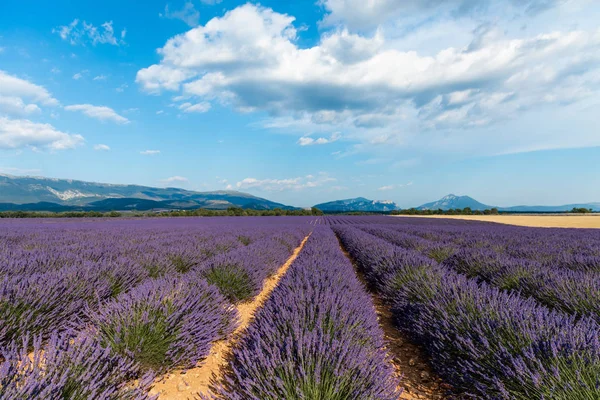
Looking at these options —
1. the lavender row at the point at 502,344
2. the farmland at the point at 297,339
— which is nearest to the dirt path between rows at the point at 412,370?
the farmland at the point at 297,339

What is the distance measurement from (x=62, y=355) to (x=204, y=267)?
2.67 metres

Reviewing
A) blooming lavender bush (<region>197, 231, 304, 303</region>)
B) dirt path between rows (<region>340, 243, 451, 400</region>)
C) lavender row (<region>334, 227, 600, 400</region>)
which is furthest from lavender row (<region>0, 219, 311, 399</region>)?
lavender row (<region>334, 227, 600, 400</region>)

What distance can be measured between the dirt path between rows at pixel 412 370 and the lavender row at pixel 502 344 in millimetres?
123

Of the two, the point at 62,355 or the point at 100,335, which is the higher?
the point at 62,355

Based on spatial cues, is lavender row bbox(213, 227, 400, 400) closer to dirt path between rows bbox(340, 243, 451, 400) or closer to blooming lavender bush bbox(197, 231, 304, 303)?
dirt path between rows bbox(340, 243, 451, 400)

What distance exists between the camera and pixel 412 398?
6.41 ft

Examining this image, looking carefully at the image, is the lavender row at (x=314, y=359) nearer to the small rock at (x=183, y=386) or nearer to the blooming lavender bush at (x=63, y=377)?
the small rock at (x=183, y=386)

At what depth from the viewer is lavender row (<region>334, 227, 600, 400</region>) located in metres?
1.44

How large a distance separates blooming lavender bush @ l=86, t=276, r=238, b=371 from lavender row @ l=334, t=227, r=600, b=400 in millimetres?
2056

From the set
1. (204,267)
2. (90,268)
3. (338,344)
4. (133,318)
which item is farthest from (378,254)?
(90,268)

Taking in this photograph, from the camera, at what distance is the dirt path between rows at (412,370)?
202 cm

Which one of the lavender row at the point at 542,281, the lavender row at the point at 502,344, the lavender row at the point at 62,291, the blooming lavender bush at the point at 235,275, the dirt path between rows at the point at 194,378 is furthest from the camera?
the blooming lavender bush at the point at 235,275

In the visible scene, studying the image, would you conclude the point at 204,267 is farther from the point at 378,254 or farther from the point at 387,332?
the point at 378,254

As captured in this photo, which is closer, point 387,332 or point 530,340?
point 530,340
